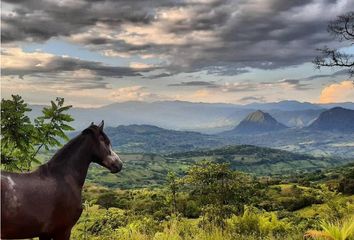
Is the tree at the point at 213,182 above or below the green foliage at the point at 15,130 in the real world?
below

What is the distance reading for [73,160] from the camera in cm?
721

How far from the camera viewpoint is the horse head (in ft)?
24.3

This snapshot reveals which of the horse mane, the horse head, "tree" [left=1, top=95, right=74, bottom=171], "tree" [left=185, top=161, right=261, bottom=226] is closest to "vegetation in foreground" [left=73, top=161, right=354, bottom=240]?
"tree" [left=185, top=161, right=261, bottom=226]

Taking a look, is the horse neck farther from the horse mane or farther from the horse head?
the horse head

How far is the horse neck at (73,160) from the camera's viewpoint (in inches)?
276

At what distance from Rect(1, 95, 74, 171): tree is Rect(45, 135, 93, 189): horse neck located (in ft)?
9.82

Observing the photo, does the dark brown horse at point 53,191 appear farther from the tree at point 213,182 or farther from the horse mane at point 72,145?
the tree at point 213,182

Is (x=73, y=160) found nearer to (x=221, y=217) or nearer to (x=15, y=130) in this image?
(x=15, y=130)

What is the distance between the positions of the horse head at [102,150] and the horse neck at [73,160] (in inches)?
4.2

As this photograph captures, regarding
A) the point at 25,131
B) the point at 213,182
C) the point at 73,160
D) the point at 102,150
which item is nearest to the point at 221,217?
the point at 213,182

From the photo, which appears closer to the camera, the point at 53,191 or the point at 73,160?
the point at 53,191

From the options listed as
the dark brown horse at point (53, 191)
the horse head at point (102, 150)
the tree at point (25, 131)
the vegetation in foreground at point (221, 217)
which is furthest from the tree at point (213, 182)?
the dark brown horse at point (53, 191)

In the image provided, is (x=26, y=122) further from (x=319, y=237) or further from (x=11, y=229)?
(x=319, y=237)

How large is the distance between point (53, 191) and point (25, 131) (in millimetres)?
4367
